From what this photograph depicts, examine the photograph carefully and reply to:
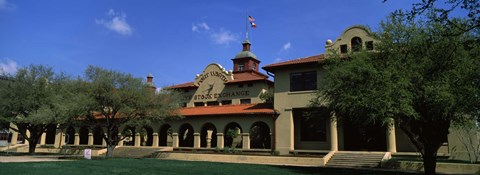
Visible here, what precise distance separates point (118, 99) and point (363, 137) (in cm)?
1907

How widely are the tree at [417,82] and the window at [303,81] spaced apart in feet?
36.2

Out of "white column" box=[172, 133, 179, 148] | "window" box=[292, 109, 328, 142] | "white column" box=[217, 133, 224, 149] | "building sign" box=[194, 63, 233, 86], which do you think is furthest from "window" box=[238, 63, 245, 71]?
"window" box=[292, 109, 328, 142]

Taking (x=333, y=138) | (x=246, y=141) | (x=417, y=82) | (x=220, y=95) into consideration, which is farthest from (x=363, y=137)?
(x=220, y=95)

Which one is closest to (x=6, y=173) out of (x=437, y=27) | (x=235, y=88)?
(x=437, y=27)

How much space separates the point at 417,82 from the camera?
14953 millimetres

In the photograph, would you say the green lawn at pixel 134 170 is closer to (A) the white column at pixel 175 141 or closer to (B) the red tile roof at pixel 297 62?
(B) the red tile roof at pixel 297 62

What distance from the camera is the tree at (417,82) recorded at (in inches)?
547

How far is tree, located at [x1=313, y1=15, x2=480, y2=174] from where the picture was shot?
13883mm

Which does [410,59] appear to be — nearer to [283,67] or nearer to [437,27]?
[437,27]

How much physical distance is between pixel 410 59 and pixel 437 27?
5.31 feet

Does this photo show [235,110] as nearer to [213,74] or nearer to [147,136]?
[213,74]

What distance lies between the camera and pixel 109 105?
27.9 m

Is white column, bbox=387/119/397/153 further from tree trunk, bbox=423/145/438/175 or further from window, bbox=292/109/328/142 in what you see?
tree trunk, bbox=423/145/438/175

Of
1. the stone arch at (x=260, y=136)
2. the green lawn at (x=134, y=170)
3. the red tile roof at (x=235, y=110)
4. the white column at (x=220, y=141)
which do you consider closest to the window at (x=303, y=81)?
the red tile roof at (x=235, y=110)
